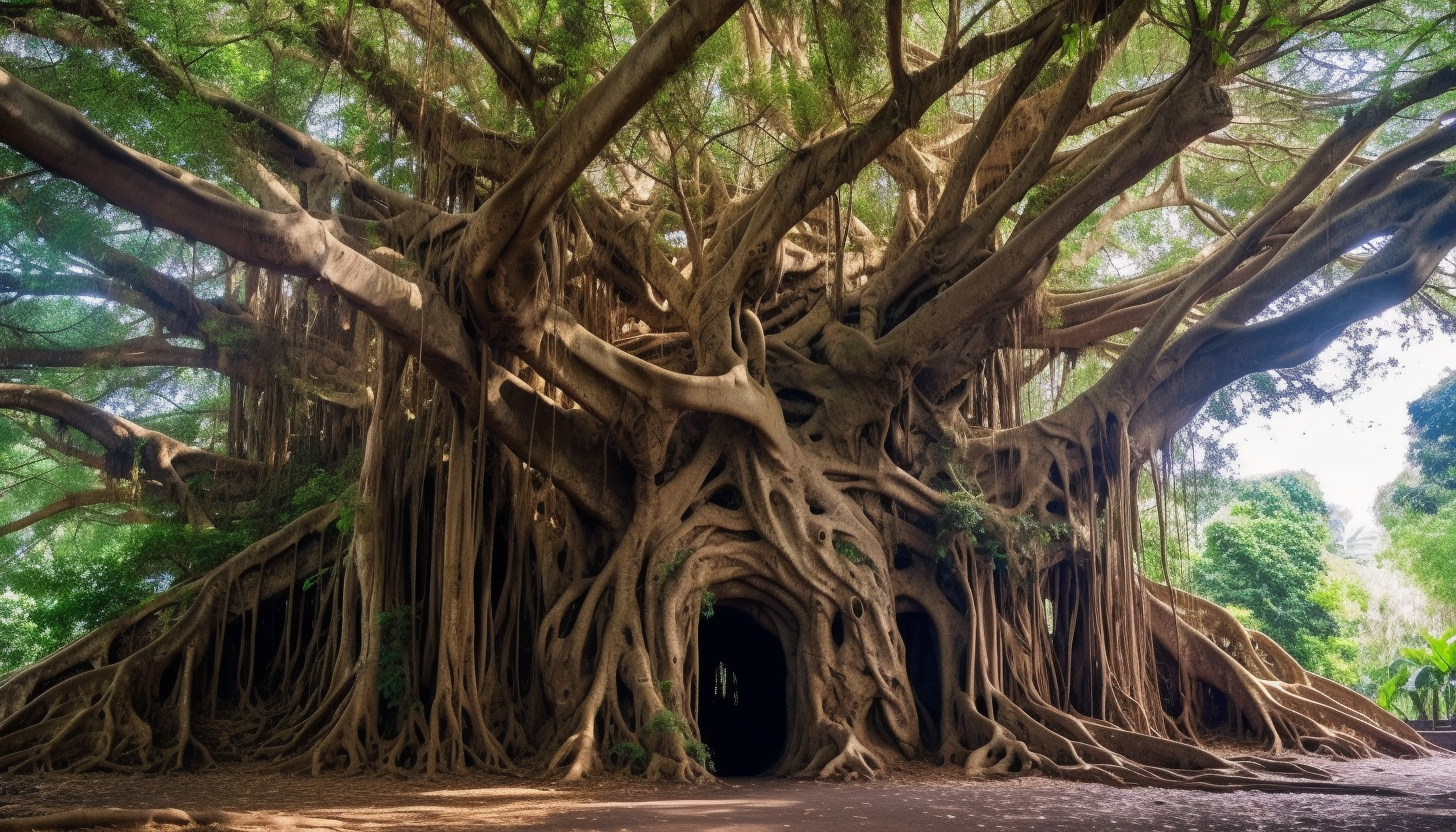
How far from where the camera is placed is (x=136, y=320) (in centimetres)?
1096

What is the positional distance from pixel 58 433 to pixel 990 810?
32.5 feet

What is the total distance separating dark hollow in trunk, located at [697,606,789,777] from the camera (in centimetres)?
970

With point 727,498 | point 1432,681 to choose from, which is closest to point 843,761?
point 727,498

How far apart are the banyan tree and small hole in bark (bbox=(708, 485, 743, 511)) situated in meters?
0.13

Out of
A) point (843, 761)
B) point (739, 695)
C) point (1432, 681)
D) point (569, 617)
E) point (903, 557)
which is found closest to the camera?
point (843, 761)

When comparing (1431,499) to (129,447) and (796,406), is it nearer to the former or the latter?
(796,406)

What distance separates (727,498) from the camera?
815 centimetres

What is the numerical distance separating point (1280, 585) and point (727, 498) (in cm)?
1231

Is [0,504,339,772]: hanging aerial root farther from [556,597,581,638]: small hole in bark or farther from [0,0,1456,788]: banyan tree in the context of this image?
[556,597,581,638]: small hole in bark

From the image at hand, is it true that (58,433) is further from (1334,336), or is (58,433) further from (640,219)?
(1334,336)

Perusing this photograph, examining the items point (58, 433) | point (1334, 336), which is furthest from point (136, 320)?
point (1334, 336)

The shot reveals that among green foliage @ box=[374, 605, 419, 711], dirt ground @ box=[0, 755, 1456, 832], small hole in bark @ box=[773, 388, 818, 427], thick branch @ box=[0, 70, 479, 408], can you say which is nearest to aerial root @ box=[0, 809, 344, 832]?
dirt ground @ box=[0, 755, 1456, 832]

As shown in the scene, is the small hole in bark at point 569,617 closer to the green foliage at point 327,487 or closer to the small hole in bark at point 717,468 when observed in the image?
the small hole in bark at point 717,468

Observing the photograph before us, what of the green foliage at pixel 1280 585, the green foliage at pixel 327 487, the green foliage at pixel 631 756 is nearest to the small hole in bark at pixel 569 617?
the green foliage at pixel 631 756
